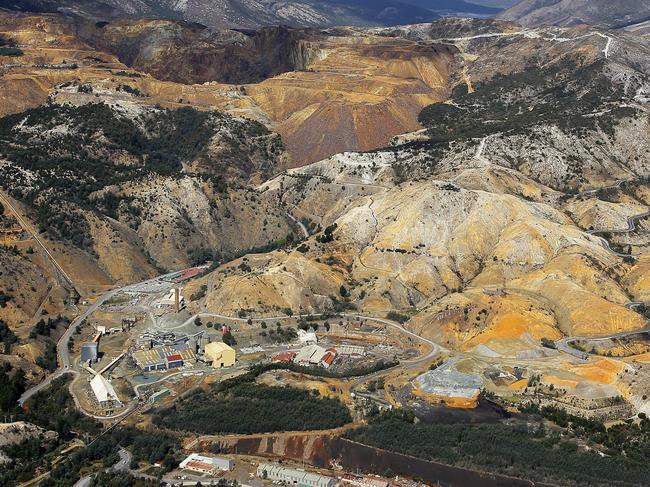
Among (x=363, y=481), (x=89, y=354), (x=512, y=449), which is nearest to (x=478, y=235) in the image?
(x=512, y=449)

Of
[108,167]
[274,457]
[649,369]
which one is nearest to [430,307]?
[649,369]

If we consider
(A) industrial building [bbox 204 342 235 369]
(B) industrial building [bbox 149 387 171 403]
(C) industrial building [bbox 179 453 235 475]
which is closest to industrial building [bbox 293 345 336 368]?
(A) industrial building [bbox 204 342 235 369]

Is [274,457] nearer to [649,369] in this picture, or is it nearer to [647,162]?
[649,369]

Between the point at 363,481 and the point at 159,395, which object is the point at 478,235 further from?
the point at 363,481

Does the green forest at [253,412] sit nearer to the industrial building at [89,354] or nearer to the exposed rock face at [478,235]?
the industrial building at [89,354]

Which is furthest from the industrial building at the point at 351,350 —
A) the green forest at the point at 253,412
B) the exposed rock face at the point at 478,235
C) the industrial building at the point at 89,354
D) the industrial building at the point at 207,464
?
the industrial building at the point at 89,354
